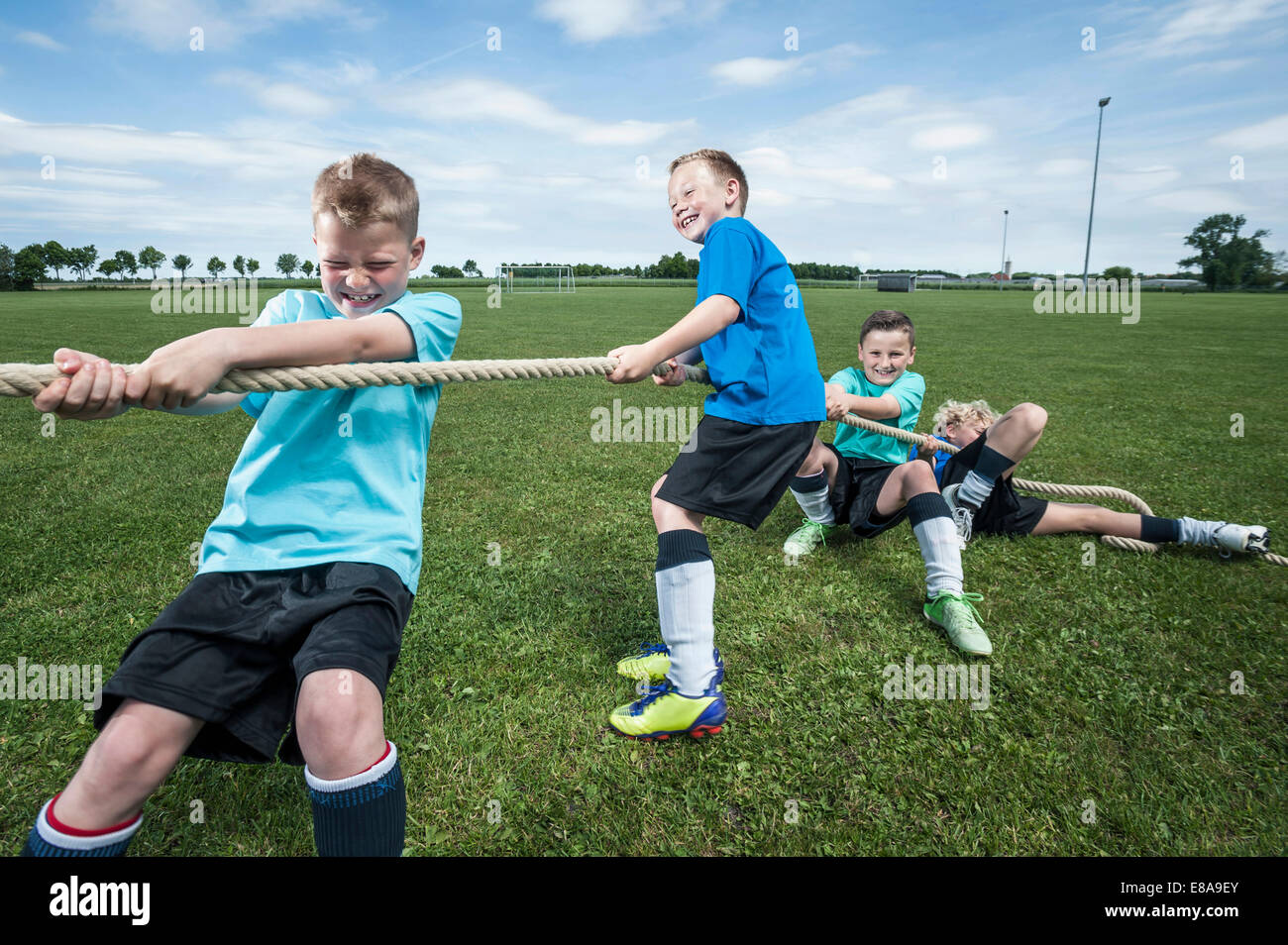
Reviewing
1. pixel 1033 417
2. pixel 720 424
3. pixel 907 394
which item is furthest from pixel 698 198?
pixel 1033 417

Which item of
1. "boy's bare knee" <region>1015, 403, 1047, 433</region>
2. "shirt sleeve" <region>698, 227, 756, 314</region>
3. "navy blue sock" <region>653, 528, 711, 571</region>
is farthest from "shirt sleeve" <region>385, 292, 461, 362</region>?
"boy's bare knee" <region>1015, 403, 1047, 433</region>

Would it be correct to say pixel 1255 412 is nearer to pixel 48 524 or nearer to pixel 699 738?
→ pixel 699 738

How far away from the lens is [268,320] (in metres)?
2.08

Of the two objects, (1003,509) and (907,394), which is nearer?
(907,394)

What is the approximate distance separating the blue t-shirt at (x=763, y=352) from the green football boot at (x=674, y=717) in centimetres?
108

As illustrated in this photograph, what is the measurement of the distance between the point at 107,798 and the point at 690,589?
1.79 metres

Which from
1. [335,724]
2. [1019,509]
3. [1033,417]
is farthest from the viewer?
[1019,509]

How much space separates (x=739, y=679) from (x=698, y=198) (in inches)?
78.5

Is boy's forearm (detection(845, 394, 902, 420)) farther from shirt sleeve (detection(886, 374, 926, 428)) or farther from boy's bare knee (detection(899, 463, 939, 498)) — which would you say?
boy's bare knee (detection(899, 463, 939, 498))

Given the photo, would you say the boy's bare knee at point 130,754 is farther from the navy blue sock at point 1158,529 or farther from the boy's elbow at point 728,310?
the navy blue sock at point 1158,529

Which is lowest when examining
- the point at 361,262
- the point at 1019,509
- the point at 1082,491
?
the point at 1019,509

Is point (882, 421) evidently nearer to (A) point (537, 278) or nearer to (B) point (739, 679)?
(B) point (739, 679)

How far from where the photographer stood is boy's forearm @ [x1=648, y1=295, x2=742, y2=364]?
2455 mm
